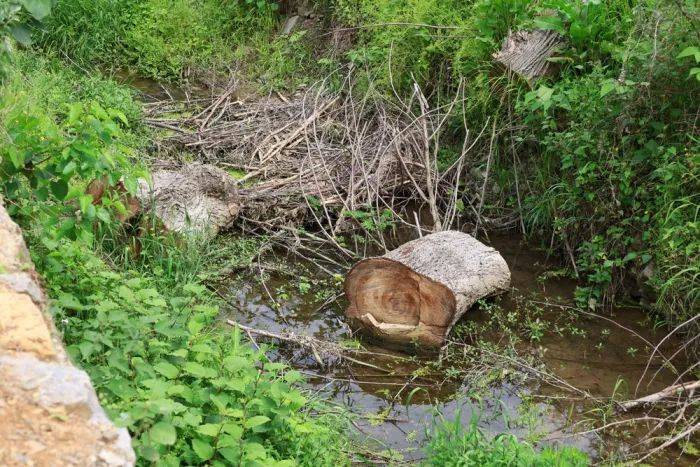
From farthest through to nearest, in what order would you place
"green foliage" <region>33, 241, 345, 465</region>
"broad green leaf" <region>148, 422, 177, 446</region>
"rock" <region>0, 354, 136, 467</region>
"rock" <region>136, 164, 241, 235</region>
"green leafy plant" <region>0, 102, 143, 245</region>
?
"rock" <region>136, 164, 241, 235</region>
"green leafy plant" <region>0, 102, 143, 245</region>
"green foliage" <region>33, 241, 345, 465</region>
"broad green leaf" <region>148, 422, 177, 446</region>
"rock" <region>0, 354, 136, 467</region>

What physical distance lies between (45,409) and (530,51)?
5.27 meters

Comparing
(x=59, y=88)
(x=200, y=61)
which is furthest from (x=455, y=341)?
(x=200, y=61)

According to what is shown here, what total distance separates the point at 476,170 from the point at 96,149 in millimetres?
4155

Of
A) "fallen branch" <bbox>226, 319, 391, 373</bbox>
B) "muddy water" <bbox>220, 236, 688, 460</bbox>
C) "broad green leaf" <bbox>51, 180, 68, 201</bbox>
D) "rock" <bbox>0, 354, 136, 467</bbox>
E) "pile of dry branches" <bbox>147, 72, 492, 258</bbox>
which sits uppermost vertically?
"broad green leaf" <bbox>51, 180, 68, 201</bbox>

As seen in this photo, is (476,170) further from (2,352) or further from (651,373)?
(2,352)

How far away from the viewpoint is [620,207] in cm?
584

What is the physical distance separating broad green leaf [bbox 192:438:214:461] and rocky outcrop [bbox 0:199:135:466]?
29.2 inches

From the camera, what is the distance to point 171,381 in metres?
3.44

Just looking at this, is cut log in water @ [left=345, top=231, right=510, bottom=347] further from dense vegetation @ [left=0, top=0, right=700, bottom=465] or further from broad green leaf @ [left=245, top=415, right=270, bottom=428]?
broad green leaf @ [left=245, top=415, right=270, bottom=428]

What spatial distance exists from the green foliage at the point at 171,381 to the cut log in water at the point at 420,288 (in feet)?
4.27

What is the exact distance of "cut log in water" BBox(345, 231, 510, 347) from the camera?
5375 mm

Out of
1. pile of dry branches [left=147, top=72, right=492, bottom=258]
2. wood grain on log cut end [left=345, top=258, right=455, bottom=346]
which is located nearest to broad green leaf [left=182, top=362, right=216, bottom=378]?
wood grain on log cut end [left=345, top=258, right=455, bottom=346]

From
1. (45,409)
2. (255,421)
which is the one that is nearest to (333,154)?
(255,421)

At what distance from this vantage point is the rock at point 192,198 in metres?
6.00
